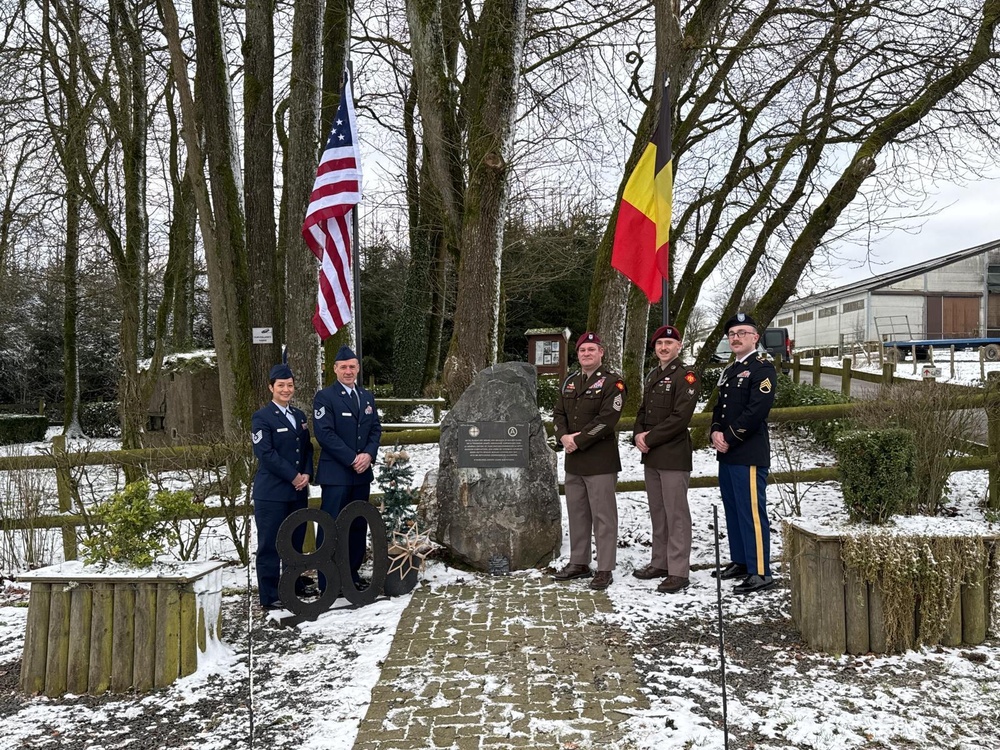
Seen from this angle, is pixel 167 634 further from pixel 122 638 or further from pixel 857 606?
pixel 857 606

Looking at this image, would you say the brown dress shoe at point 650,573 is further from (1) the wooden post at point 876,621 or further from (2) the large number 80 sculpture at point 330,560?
(2) the large number 80 sculpture at point 330,560

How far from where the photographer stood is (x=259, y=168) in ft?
33.0

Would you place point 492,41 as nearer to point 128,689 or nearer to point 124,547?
point 124,547

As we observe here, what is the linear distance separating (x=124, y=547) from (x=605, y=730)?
117 inches

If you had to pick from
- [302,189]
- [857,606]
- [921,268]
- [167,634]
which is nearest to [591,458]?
[857,606]

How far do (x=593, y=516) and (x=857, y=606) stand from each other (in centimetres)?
221

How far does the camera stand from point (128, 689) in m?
4.23

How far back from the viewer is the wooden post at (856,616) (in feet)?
14.7

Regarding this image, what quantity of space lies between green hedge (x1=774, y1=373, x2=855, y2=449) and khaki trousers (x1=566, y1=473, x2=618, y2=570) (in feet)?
17.6

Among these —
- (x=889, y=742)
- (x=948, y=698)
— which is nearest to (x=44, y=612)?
(x=889, y=742)

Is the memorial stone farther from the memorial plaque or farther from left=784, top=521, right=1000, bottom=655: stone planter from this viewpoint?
left=784, top=521, right=1000, bottom=655: stone planter

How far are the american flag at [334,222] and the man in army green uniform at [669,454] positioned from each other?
2780 mm

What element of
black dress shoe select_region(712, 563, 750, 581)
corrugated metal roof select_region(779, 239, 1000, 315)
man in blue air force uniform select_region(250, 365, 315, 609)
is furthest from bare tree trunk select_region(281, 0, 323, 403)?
corrugated metal roof select_region(779, 239, 1000, 315)

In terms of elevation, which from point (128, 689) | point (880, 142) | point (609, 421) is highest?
point (880, 142)
